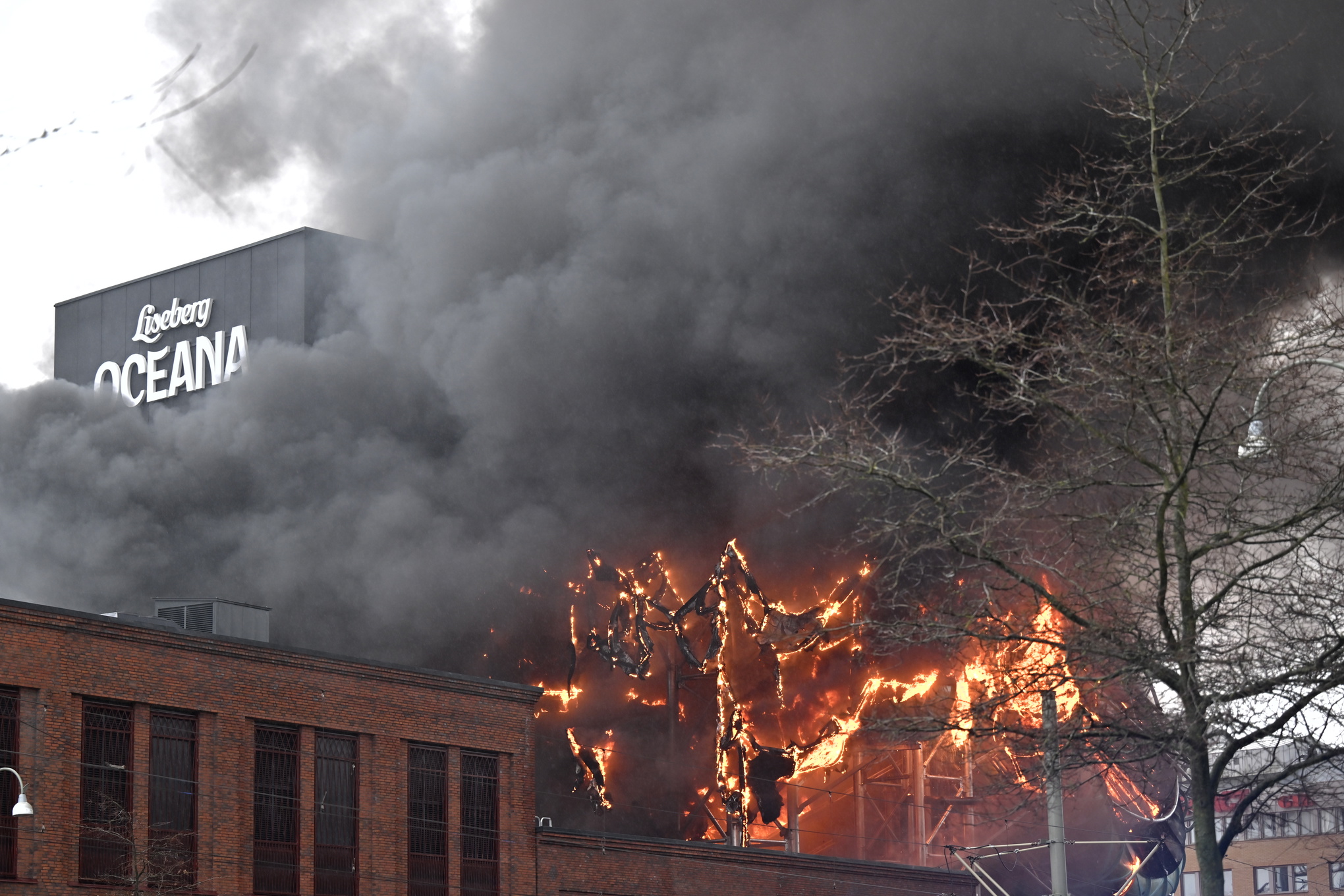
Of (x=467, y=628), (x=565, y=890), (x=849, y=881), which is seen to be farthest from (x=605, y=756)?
(x=565, y=890)

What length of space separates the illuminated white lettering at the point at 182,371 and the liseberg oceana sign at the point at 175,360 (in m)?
0.02

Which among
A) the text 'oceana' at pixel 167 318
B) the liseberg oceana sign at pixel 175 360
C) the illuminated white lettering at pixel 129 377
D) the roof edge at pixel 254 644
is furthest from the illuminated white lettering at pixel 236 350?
the roof edge at pixel 254 644

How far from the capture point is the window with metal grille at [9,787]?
2116 cm

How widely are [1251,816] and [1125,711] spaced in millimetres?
1166

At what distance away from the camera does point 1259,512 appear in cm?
1053

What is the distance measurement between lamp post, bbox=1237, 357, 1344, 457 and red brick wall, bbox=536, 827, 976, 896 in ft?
68.4

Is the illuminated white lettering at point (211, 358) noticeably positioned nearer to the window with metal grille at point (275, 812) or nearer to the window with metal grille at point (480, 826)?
the window with metal grille at point (480, 826)

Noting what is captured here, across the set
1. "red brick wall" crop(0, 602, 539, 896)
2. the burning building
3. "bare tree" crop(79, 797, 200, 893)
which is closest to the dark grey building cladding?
the burning building

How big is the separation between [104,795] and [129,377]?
99.0 feet

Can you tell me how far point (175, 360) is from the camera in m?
48.8

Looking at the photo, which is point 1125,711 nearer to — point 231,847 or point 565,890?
point 231,847

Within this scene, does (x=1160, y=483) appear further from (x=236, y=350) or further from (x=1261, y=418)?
(x=236, y=350)

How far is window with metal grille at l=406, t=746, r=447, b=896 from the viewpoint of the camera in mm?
26750

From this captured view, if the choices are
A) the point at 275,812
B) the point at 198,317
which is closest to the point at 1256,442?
the point at 275,812
